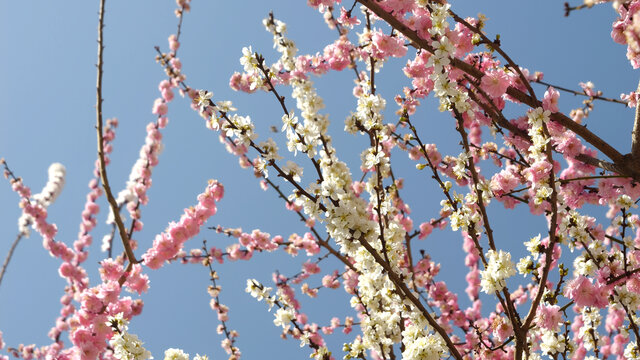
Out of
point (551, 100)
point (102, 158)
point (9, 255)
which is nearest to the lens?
point (551, 100)

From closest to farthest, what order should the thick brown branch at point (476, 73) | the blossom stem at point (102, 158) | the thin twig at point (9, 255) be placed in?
the thick brown branch at point (476, 73)
the blossom stem at point (102, 158)
the thin twig at point (9, 255)

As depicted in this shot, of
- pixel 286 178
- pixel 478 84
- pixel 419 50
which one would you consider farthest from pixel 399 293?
pixel 419 50

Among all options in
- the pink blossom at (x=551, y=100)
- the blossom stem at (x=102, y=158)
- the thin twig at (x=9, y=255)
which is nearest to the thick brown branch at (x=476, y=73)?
the pink blossom at (x=551, y=100)

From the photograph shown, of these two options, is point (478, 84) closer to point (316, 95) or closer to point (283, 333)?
point (316, 95)

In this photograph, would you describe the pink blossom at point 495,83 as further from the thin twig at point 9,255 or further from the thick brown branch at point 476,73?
the thin twig at point 9,255

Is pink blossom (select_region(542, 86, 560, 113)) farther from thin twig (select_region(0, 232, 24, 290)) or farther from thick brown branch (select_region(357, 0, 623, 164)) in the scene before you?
thin twig (select_region(0, 232, 24, 290))

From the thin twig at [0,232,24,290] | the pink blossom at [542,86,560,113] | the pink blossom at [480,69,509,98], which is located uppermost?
the thin twig at [0,232,24,290]

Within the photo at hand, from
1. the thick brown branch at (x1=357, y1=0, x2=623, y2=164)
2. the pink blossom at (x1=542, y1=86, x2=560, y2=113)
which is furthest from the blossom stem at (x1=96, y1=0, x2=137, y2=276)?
the pink blossom at (x1=542, y1=86, x2=560, y2=113)

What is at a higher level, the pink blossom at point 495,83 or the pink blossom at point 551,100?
the pink blossom at point 495,83

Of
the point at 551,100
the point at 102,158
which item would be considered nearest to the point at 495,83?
the point at 551,100

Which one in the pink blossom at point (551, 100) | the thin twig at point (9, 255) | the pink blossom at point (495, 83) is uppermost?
the thin twig at point (9, 255)

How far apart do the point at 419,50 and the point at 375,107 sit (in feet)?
2.21

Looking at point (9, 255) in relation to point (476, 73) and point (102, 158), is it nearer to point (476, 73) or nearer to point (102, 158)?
point (102, 158)

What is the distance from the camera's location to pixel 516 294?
6555mm
